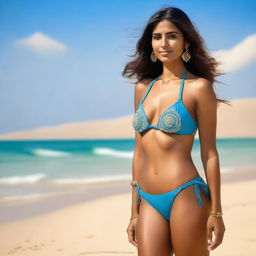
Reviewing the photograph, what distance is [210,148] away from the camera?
9.31 ft

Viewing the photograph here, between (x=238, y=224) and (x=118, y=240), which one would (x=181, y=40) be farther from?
(x=238, y=224)

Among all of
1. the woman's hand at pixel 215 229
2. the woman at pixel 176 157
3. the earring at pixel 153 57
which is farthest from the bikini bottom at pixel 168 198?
the earring at pixel 153 57

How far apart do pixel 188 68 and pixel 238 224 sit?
454 centimetres

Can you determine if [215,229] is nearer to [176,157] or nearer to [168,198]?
[168,198]

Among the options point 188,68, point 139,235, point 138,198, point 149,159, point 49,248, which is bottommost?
point 49,248

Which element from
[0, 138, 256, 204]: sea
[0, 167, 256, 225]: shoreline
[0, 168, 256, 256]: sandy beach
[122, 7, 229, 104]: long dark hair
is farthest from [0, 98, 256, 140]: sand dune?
[122, 7, 229, 104]: long dark hair

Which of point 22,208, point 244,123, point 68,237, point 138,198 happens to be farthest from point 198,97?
point 244,123

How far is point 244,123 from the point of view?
7244 centimetres

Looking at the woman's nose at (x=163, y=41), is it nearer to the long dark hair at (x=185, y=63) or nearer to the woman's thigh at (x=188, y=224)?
the long dark hair at (x=185, y=63)

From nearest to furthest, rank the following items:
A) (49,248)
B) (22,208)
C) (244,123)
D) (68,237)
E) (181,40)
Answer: (181,40), (49,248), (68,237), (22,208), (244,123)

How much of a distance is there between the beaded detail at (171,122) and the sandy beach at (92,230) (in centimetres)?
319

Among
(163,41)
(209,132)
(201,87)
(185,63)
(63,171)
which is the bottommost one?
(63,171)

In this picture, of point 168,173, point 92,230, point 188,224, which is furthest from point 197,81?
point 92,230

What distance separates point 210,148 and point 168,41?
0.73m
